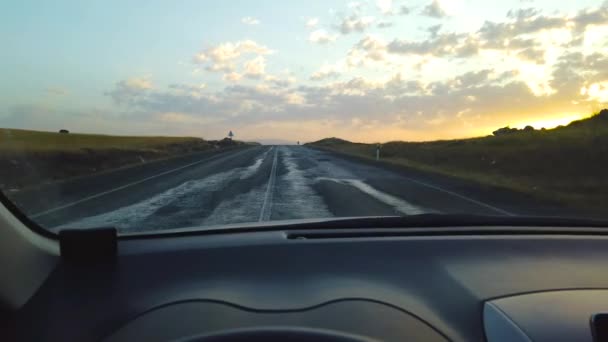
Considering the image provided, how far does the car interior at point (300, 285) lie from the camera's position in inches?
81.0

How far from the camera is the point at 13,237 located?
2502 millimetres

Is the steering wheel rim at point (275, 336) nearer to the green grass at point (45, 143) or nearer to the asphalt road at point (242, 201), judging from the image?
the green grass at point (45, 143)

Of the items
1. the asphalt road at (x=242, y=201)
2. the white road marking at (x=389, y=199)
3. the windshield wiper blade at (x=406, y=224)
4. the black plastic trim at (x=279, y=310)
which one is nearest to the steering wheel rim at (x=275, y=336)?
the black plastic trim at (x=279, y=310)

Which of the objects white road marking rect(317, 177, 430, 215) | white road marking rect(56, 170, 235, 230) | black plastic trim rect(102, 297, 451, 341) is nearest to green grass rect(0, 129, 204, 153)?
white road marking rect(56, 170, 235, 230)

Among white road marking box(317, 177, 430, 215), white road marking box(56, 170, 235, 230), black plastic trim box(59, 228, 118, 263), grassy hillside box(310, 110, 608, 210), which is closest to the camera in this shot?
black plastic trim box(59, 228, 118, 263)

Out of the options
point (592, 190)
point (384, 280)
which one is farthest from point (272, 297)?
point (592, 190)

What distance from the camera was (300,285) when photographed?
8.24ft

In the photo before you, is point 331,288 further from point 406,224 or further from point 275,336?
point 406,224

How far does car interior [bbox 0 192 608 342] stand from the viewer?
Result: 81.0 inches

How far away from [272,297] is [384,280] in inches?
23.5

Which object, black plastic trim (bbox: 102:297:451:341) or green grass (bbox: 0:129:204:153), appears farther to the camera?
green grass (bbox: 0:129:204:153)

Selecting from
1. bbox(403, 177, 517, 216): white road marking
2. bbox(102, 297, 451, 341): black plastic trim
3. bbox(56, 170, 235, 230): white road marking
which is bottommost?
bbox(56, 170, 235, 230): white road marking

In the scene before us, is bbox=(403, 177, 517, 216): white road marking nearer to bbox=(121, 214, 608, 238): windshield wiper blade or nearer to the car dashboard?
bbox=(121, 214, 608, 238): windshield wiper blade

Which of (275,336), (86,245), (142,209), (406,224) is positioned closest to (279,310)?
(275,336)
